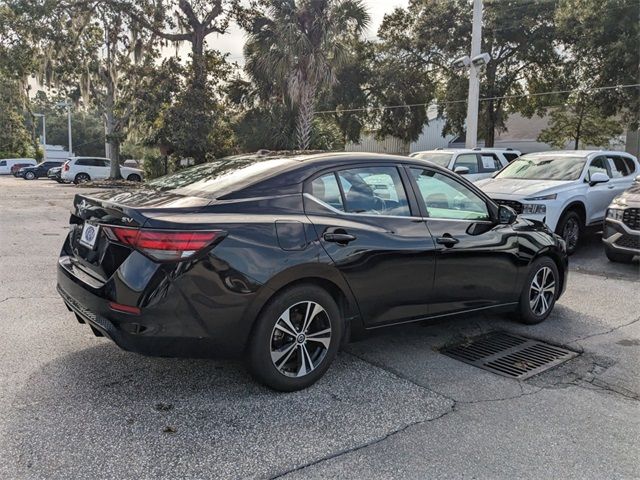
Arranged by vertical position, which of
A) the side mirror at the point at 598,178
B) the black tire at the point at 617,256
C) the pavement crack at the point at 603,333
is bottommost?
the pavement crack at the point at 603,333

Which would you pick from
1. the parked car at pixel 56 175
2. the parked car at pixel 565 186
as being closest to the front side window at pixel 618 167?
the parked car at pixel 565 186

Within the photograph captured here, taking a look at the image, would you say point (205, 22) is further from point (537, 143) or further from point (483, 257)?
point (483, 257)

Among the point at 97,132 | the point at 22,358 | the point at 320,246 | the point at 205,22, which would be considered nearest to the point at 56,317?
the point at 22,358

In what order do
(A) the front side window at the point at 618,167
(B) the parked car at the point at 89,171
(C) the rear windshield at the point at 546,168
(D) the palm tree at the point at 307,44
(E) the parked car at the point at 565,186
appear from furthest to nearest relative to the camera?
(B) the parked car at the point at 89,171, (D) the palm tree at the point at 307,44, (A) the front side window at the point at 618,167, (C) the rear windshield at the point at 546,168, (E) the parked car at the point at 565,186

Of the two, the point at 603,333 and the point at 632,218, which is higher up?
the point at 632,218

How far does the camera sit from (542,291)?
5387mm

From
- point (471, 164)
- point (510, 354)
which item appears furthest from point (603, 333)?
point (471, 164)

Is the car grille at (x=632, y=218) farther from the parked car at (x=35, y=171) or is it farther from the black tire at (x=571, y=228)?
the parked car at (x=35, y=171)

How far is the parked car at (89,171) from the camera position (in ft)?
105

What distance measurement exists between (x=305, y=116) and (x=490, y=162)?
31.1 ft

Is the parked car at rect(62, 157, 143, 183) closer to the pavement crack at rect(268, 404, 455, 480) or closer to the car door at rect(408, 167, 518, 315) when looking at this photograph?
the car door at rect(408, 167, 518, 315)

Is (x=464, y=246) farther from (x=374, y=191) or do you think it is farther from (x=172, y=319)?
(x=172, y=319)

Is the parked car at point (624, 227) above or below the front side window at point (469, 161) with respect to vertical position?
below

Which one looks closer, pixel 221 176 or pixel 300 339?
pixel 300 339
